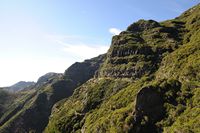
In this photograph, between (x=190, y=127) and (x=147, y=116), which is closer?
(x=190, y=127)

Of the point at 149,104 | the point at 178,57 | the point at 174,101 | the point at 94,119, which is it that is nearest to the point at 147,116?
the point at 149,104

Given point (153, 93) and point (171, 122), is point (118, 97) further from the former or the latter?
point (171, 122)

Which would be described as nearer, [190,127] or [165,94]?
[190,127]

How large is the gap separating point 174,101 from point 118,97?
54216 millimetres

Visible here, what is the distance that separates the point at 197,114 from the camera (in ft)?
380

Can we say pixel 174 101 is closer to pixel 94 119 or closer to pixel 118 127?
pixel 118 127

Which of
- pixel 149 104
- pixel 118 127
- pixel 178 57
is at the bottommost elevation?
pixel 118 127

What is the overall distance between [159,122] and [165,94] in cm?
1903

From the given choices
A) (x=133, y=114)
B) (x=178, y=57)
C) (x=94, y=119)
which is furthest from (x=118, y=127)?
(x=178, y=57)

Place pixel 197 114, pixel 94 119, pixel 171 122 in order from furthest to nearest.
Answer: pixel 94 119 < pixel 171 122 < pixel 197 114

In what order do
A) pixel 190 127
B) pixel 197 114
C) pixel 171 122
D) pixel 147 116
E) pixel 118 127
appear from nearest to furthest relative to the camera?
pixel 190 127 < pixel 197 114 < pixel 171 122 < pixel 147 116 < pixel 118 127

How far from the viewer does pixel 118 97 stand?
613 ft

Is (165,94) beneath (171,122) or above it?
above

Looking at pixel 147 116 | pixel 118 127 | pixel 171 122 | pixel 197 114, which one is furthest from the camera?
pixel 118 127
